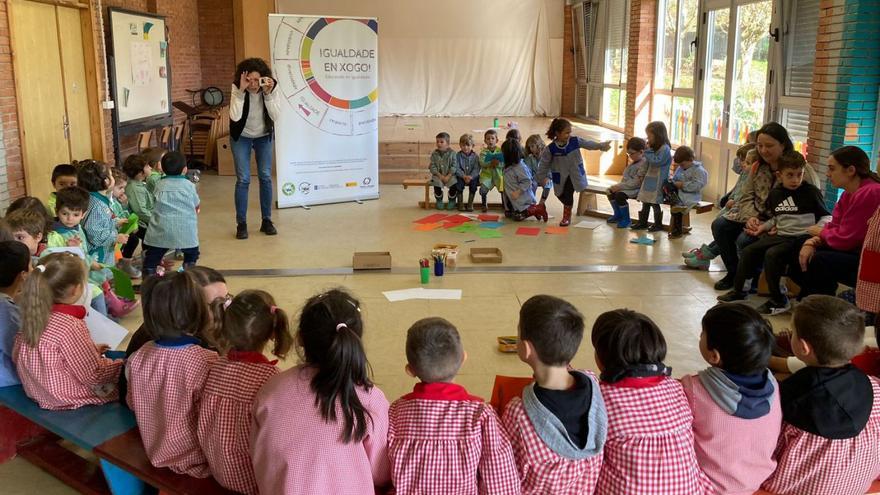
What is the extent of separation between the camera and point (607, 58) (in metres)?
12.7

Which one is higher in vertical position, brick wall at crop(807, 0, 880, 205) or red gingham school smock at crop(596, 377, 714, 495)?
brick wall at crop(807, 0, 880, 205)

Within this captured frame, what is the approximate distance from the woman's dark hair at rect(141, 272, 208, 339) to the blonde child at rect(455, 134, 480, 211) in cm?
550

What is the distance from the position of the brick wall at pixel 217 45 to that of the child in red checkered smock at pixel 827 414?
1196cm

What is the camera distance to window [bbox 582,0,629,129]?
11945 millimetres

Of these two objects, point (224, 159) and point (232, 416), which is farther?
point (224, 159)

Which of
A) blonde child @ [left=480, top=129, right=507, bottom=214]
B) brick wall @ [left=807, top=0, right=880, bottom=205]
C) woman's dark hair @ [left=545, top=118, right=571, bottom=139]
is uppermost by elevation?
brick wall @ [left=807, top=0, right=880, bottom=205]

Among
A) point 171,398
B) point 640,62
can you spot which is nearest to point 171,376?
point 171,398

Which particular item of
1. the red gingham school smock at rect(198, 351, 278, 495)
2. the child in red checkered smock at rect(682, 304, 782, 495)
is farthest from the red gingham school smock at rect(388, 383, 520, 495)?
the child in red checkered smock at rect(682, 304, 782, 495)

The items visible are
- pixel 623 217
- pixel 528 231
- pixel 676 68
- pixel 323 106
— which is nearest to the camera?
pixel 528 231

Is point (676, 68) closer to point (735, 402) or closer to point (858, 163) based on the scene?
point (858, 163)

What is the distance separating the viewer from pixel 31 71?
6488 mm

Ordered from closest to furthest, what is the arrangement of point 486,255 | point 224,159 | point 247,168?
point 486,255
point 247,168
point 224,159

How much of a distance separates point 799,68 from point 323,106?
4.45m

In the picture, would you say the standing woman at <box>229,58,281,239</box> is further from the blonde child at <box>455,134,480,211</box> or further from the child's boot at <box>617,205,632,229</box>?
the child's boot at <box>617,205,632,229</box>
